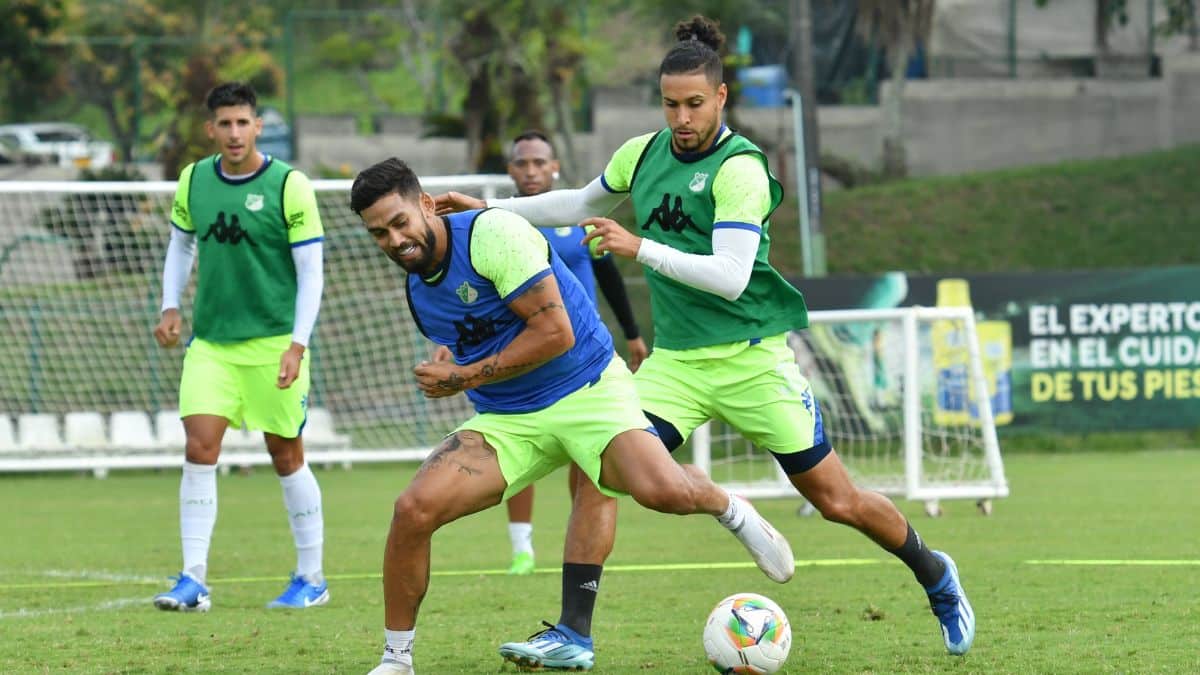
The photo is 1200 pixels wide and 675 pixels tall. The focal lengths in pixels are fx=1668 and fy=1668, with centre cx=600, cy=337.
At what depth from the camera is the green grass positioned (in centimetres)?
614

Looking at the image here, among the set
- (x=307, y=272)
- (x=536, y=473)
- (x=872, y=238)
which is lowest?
(x=872, y=238)

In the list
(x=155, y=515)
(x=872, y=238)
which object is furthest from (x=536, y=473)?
(x=872, y=238)

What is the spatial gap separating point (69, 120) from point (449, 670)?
3804cm

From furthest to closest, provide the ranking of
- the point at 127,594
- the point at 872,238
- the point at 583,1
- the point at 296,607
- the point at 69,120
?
the point at 69,120 → the point at 583,1 → the point at 872,238 → the point at 127,594 → the point at 296,607

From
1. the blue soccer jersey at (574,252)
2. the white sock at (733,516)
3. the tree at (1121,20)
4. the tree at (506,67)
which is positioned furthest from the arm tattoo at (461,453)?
the tree at (1121,20)

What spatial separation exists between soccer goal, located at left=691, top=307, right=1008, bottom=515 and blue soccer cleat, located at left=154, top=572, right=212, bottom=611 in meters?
4.79

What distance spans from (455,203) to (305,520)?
8.52ft

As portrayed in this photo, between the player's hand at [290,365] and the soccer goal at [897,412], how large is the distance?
4.46 meters

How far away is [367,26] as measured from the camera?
120ft

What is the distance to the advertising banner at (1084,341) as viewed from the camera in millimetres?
17250

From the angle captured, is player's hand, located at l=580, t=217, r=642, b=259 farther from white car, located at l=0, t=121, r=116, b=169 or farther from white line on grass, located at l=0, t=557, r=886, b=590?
white car, located at l=0, t=121, r=116, b=169

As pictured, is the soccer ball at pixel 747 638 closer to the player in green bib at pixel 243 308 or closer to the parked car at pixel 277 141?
the player in green bib at pixel 243 308

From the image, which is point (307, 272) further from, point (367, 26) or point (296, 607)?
point (367, 26)

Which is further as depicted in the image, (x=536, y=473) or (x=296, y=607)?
(x=296, y=607)
